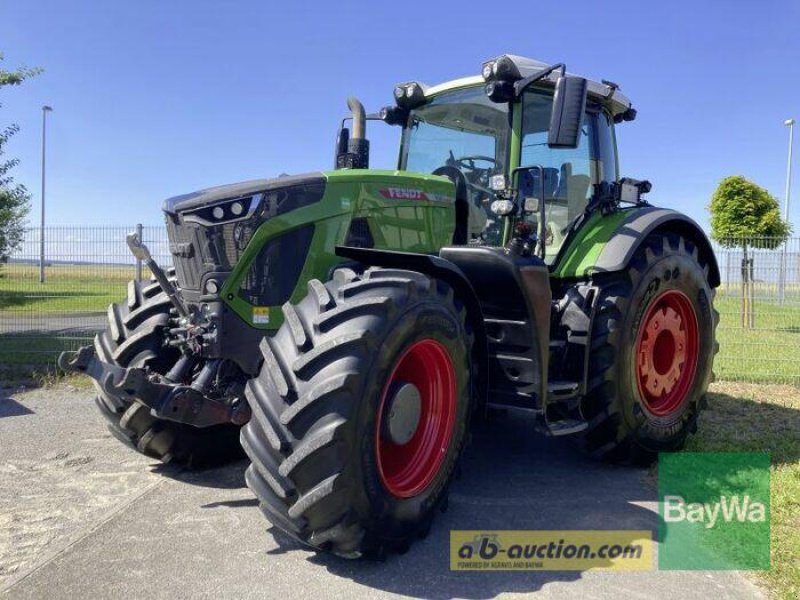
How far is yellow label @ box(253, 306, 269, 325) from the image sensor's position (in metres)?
3.43

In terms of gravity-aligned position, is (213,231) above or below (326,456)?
above

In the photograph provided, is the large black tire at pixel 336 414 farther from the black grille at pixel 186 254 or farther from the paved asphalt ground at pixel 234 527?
the black grille at pixel 186 254

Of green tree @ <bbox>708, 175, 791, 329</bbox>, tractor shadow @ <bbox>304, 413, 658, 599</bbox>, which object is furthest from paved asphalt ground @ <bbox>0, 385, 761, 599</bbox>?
green tree @ <bbox>708, 175, 791, 329</bbox>

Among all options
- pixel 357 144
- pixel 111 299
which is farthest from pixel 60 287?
pixel 357 144

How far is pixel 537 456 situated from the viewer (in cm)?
485

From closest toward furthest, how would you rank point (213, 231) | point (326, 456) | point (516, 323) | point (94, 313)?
point (326, 456), point (213, 231), point (516, 323), point (94, 313)

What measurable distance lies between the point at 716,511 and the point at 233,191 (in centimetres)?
338

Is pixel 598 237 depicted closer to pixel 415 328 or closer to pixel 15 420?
pixel 415 328

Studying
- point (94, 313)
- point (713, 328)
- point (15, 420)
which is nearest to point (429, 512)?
point (713, 328)

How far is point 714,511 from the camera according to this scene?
12.4ft

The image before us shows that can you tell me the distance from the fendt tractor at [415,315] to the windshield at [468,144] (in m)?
0.02

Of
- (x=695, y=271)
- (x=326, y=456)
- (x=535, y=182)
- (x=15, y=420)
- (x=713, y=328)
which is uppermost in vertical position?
(x=535, y=182)

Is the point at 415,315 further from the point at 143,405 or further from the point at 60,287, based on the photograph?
the point at 60,287

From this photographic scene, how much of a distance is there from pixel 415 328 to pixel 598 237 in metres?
2.15
